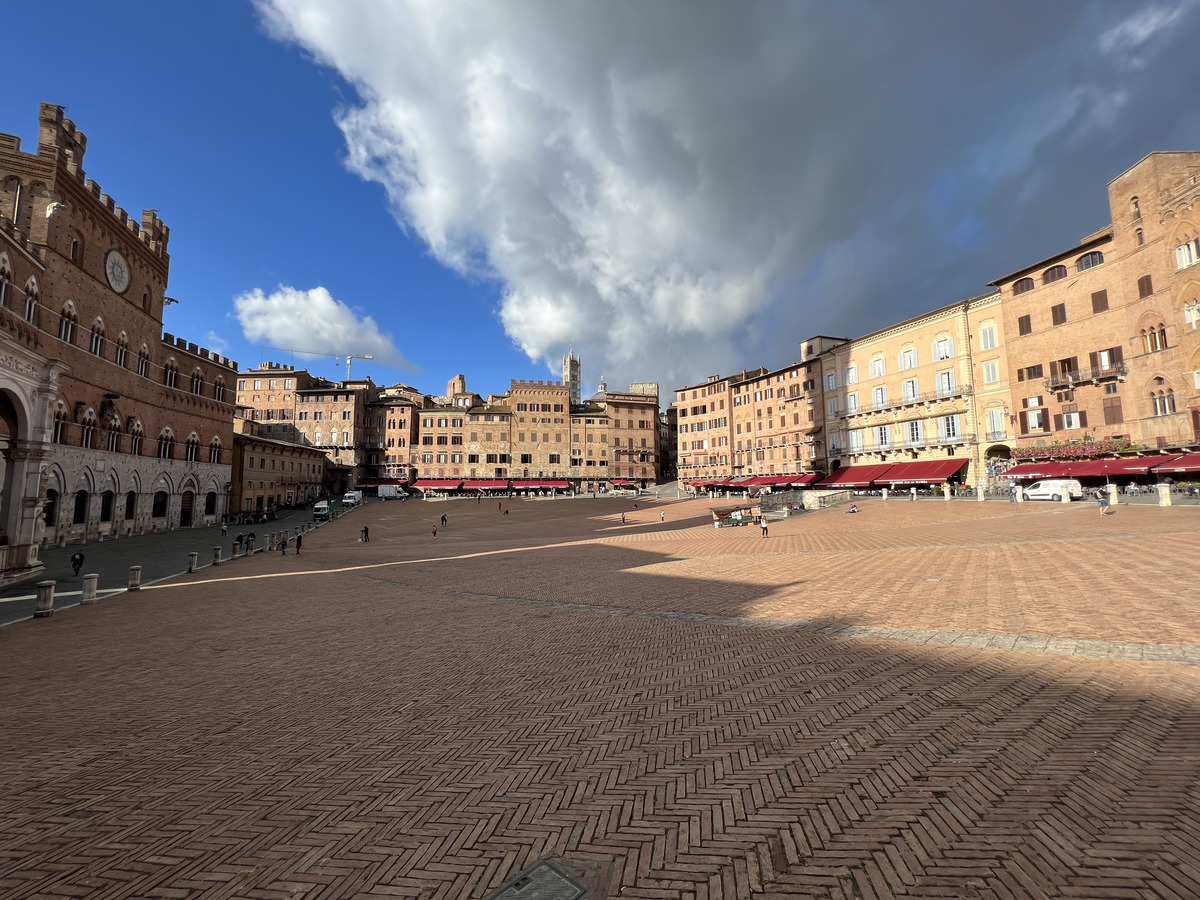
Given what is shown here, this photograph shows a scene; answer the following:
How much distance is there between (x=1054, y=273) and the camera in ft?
121

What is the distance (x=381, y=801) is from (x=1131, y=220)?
4981 cm

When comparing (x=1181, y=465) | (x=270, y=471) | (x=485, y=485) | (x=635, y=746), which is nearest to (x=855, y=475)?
(x=1181, y=465)

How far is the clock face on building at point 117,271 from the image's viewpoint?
3067 centimetres

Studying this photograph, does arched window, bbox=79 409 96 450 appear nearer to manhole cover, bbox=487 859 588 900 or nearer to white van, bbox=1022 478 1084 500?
manhole cover, bbox=487 859 588 900

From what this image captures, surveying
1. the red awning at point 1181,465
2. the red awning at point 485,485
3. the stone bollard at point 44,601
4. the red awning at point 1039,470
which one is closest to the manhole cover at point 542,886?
the stone bollard at point 44,601

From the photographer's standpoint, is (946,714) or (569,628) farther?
(569,628)

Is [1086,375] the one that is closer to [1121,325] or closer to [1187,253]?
[1121,325]

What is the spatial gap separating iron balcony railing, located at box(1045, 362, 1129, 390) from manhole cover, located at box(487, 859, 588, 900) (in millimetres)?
46126

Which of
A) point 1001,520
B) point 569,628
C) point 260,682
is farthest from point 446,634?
point 1001,520

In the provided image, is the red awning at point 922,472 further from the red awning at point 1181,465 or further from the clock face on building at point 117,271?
the clock face on building at point 117,271

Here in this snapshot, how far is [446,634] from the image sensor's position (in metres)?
10.2

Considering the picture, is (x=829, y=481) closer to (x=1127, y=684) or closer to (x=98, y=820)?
(x=1127, y=684)

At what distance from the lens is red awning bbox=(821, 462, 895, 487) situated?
46219 mm

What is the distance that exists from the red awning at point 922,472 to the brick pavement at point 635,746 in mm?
31632
